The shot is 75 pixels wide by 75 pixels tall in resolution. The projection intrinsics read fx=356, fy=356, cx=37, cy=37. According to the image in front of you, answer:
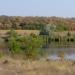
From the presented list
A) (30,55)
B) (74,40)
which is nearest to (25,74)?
(30,55)

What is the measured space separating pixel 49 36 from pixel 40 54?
1361 inches

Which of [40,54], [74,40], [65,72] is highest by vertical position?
[65,72]

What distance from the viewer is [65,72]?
13039 mm

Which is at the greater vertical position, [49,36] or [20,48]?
[20,48]

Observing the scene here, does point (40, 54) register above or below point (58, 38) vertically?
above

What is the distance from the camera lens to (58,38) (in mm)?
62062

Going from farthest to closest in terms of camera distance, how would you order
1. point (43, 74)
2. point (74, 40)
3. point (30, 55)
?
1. point (74, 40)
2. point (30, 55)
3. point (43, 74)

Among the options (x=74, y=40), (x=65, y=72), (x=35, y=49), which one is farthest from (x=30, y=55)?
(x=74, y=40)

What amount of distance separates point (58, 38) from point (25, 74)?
49472mm

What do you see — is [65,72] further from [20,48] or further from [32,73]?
[20,48]

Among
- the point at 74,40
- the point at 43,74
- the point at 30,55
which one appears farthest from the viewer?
the point at 74,40

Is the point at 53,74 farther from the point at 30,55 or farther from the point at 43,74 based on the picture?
the point at 30,55

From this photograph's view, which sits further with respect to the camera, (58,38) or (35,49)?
(58,38)

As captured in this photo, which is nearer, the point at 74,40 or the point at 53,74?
the point at 53,74
